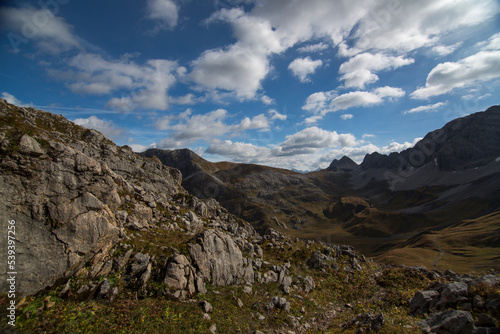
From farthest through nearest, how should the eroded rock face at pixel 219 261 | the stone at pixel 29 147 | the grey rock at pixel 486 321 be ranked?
the eroded rock face at pixel 219 261, the stone at pixel 29 147, the grey rock at pixel 486 321

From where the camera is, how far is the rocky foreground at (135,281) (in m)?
14.1

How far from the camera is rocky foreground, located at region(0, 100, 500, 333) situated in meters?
14.1

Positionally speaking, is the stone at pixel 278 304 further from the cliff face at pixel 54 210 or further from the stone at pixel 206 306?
the stone at pixel 206 306

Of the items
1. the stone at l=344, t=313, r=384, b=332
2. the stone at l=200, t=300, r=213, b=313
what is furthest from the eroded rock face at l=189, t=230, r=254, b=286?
the stone at l=344, t=313, r=384, b=332

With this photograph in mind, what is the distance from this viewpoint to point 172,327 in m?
14.9

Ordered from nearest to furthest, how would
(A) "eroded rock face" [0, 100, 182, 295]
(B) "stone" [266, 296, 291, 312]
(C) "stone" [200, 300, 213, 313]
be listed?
(A) "eroded rock face" [0, 100, 182, 295], (C) "stone" [200, 300, 213, 313], (B) "stone" [266, 296, 291, 312]

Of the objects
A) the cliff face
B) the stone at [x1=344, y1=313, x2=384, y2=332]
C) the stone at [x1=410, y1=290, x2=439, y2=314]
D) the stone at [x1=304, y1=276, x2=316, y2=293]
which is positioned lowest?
the stone at [x1=304, y1=276, x2=316, y2=293]

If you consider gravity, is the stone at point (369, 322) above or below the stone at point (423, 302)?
above

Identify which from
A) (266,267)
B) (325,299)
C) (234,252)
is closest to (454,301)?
(325,299)

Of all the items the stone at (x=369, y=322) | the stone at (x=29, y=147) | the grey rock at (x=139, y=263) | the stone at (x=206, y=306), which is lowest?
the stone at (x=369, y=322)

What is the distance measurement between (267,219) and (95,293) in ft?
608

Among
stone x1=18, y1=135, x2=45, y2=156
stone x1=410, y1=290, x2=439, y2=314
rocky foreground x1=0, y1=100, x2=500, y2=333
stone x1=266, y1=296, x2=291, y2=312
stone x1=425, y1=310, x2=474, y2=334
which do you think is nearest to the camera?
stone x1=425, y1=310, x2=474, y2=334

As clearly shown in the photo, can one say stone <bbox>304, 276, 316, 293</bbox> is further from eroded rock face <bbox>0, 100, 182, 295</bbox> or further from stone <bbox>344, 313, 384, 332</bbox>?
eroded rock face <bbox>0, 100, 182, 295</bbox>

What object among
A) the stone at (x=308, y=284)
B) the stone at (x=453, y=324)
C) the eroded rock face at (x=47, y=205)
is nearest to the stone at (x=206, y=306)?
the eroded rock face at (x=47, y=205)
